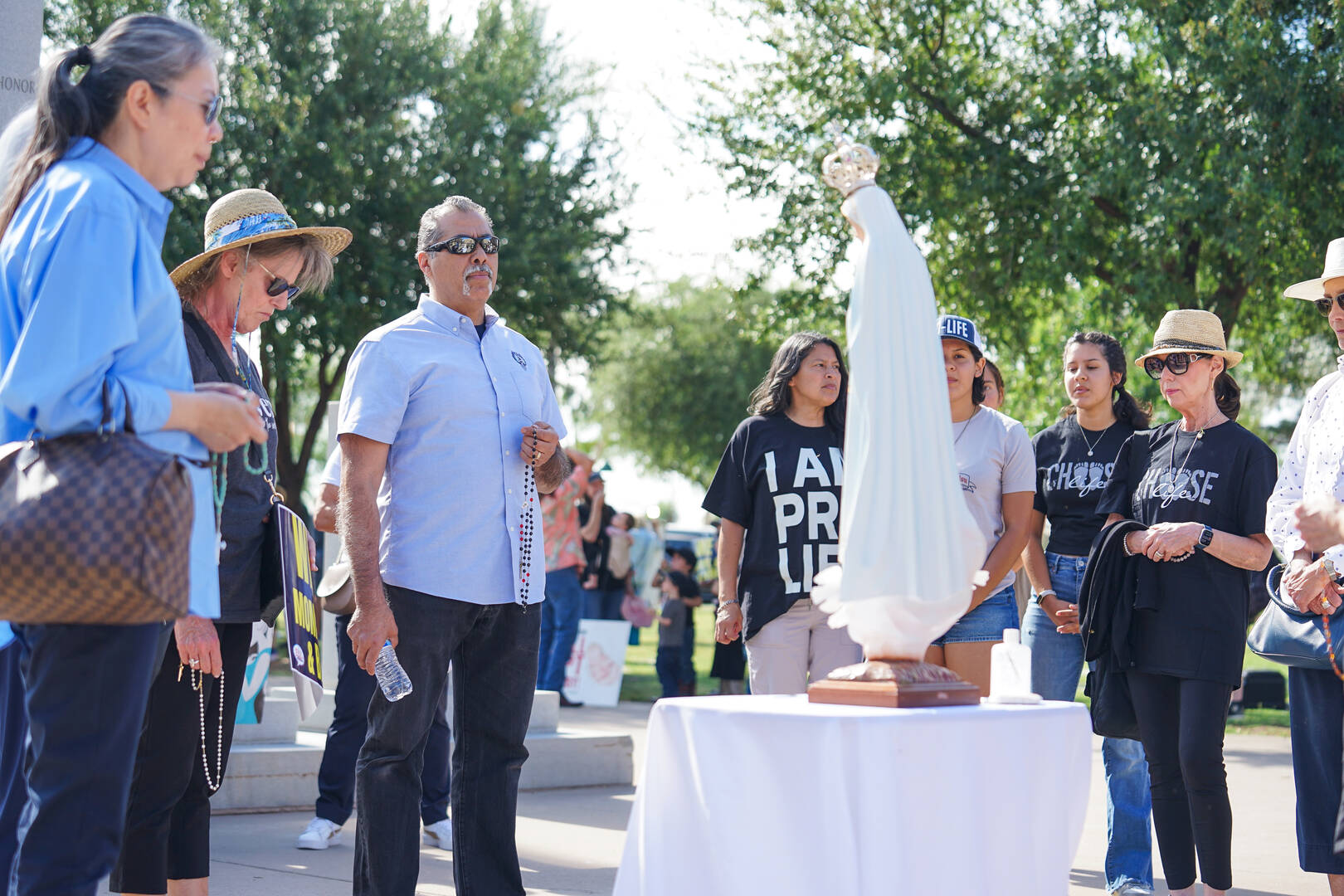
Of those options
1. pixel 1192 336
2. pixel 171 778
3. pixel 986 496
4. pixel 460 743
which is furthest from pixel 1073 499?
pixel 171 778

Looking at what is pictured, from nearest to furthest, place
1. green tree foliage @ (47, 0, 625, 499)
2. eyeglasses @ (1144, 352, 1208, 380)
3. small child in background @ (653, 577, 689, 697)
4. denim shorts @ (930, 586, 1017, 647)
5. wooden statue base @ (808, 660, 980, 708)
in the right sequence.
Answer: wooden statue base @ (808, 660, 980, 708) → eyeglasses @ (1144, 352, 1208, 380) → denim shorts @ (930, 586, 1017, 647) → small child in background @ (653, 577, 689, 697) → green tree foliage @ (47, 0, 625, 499)

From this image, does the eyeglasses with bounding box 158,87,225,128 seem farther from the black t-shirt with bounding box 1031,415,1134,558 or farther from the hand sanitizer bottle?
the black t-shirt with bounding box 1031,415,1134,558

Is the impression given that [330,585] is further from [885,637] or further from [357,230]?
[357,230]

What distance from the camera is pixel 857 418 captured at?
10.3 feet

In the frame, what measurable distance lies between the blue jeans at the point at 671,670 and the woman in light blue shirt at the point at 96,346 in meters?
11.3

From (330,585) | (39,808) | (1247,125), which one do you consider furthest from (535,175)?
(39,808)

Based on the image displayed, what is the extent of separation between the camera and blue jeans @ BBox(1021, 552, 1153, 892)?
17.5 feet

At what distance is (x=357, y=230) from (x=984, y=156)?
765cm

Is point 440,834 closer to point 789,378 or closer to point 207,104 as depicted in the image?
point 789,378

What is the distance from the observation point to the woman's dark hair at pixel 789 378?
536 centimetres

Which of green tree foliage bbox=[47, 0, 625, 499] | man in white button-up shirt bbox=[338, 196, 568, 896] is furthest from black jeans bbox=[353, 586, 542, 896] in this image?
green tree foliage bbox=[47, 0, 625, 499]

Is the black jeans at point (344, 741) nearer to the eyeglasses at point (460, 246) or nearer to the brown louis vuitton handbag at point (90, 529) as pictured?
the eyeglasses at point (460, 246)

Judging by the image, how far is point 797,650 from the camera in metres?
5.14

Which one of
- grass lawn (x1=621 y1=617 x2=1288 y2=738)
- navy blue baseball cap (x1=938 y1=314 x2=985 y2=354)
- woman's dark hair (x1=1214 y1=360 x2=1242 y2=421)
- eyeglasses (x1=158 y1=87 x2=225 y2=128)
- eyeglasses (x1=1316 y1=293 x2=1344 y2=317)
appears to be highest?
navy blue baseball cap (x1=938 y1=314 x2=985 y2=354)
